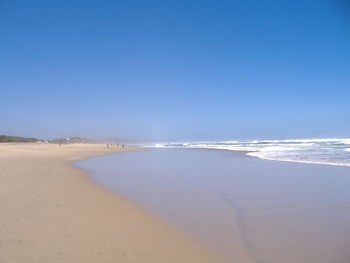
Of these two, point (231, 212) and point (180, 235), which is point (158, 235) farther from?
point (231, 212)

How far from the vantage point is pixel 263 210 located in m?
6.37

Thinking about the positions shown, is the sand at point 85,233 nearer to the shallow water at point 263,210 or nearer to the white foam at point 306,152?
the shallow water at point 263,210

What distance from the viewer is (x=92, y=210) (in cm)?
651

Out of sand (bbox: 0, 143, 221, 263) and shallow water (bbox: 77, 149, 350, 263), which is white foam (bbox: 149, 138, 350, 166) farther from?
sand (bbox: 0, 143, 221, 263)

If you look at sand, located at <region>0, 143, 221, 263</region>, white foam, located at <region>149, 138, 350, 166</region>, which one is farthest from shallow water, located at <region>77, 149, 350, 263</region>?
white foam, located at <region>149, 138, 350, 166</region>

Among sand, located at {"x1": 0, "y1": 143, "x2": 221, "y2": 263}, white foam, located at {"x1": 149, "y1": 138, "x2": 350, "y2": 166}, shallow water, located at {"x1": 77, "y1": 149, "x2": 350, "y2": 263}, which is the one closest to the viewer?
sand, located at {"x1": 0, "y1": 143, "x2": 221, "y2": 263}

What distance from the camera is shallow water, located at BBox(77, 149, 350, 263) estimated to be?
4.29 metres

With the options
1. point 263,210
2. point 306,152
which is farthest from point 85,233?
point 306,152

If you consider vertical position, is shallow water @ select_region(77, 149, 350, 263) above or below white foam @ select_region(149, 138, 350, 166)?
below

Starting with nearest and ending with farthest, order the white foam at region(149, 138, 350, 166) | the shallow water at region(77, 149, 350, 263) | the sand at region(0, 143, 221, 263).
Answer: the sand at region(0, 143, 221, 263), the shallow water at region(77, 149, 350, 263), the white foam at region(149, 138, 350, 166)

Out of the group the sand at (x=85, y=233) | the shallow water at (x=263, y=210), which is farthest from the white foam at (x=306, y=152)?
the sand at (x=85, y=233)

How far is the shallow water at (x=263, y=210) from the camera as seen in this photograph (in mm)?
4289

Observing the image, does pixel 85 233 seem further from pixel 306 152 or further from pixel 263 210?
pixel 306 152

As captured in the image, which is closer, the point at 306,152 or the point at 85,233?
the point at 85,233
